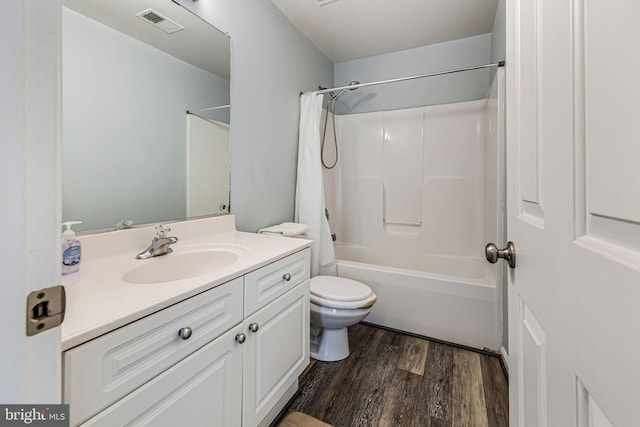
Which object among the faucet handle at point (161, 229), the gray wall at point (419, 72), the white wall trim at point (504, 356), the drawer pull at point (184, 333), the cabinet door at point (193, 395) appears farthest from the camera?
the gray wall at point (419, 72)

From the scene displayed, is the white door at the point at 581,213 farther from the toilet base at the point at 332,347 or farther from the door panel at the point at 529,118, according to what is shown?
the toilet base at the point at 332,347

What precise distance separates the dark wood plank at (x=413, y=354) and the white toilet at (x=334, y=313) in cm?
37

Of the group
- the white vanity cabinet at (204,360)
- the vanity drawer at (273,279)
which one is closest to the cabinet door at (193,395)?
the white vanity cabinet at (204,360)

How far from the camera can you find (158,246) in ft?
3.70

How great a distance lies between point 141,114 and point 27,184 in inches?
42.1

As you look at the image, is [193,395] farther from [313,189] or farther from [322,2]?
[322,2]

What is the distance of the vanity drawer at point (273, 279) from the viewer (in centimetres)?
101

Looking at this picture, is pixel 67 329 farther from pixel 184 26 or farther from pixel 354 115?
pixel 354 115

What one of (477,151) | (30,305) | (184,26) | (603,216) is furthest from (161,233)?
(477,151)

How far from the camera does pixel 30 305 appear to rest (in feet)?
1.05

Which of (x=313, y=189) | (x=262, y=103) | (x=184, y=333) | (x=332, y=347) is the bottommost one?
(x=332, y=347)

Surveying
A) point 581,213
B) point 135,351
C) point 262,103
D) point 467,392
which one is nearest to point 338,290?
point 467,392

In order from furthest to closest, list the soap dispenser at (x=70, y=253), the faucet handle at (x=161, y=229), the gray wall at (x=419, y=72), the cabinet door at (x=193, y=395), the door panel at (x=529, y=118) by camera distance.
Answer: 1. the gray wall at (x=419, y=72)
2. the faucet handle at (x=161, y=229)
3. the soap dispenser at (x=70, y=253)
4. the cabinet door at (x=193, y=395)
5. the door panel at (x=529, y=118)

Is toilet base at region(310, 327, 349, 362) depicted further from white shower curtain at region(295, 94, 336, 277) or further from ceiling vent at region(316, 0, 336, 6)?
ceiling vent at region(316, 0, 336, 6)
